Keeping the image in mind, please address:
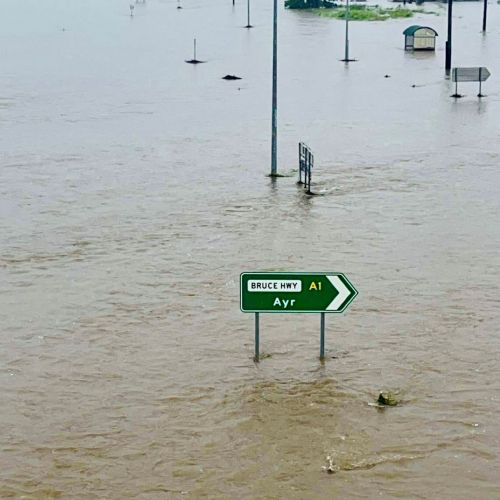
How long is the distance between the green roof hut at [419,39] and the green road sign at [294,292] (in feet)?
179

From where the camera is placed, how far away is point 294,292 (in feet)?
35.8

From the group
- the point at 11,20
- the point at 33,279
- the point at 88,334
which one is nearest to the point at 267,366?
the point at 88,334

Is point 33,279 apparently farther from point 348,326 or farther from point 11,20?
point 11,20

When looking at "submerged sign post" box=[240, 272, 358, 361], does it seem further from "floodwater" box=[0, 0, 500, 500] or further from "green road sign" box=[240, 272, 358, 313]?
"floodwater" box=[0, 0, 500, 500]

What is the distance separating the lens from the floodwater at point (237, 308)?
9.70m

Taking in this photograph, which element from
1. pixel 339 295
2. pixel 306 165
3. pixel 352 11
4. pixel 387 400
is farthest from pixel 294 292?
pixel 352 11

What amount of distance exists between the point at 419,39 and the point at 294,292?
181ft

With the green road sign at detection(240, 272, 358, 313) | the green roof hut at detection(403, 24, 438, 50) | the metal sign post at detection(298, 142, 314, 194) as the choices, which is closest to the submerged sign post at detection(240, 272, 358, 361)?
the green road sign at detection(240, 272, 358, 313)

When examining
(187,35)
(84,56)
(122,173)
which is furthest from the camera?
(187,35)

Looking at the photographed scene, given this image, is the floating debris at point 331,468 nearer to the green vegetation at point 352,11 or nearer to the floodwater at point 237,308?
the floodwater at point 237,308

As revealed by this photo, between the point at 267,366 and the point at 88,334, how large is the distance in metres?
2.65

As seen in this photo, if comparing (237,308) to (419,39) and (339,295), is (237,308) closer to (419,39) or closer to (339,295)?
(339,295)

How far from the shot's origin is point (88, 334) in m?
13.4

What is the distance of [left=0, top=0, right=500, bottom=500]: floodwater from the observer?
9.70m
